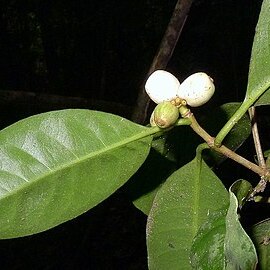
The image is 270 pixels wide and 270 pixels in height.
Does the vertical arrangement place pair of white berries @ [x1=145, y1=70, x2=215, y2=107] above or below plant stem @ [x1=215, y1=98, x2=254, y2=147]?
above

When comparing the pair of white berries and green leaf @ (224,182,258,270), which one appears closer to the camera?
green leaf @ (224,182,258,270)

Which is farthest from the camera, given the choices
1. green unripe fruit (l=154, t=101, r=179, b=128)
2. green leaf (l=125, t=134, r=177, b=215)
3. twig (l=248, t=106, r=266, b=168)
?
green leaf (l=125, t=134, r=177, b=215)

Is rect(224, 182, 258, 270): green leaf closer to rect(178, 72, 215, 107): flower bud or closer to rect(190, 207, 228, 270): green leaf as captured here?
rect(190, 207, 228, 270): green leaf

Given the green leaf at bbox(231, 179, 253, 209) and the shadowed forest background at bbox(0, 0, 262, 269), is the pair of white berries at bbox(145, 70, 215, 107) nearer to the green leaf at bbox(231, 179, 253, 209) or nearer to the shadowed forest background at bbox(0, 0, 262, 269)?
the green leaf at bbox(231, 179, 253, 209)

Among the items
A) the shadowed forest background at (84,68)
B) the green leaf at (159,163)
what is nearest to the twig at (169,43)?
the green leaf at (159,163)

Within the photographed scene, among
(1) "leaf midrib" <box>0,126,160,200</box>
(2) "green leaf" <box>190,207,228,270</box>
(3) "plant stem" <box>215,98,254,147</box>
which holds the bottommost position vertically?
(2) "green leaf" <box>190,207,228,270</box>

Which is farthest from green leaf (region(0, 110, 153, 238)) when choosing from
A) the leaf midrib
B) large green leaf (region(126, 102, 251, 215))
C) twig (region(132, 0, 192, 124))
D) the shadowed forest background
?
the shadowed forest background

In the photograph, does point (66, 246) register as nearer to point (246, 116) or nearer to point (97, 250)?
point (97, 250)

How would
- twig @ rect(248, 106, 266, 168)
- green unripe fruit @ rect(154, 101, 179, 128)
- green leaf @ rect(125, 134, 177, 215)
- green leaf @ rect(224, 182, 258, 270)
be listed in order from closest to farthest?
green leaf @ rect(224, 182, 258, 270), green unripe fruit @ rect(154, 101, 179, 128), twig @ rect(248, 106, 266, 168), green leaf @ rect(125, 134, 177, 215)
